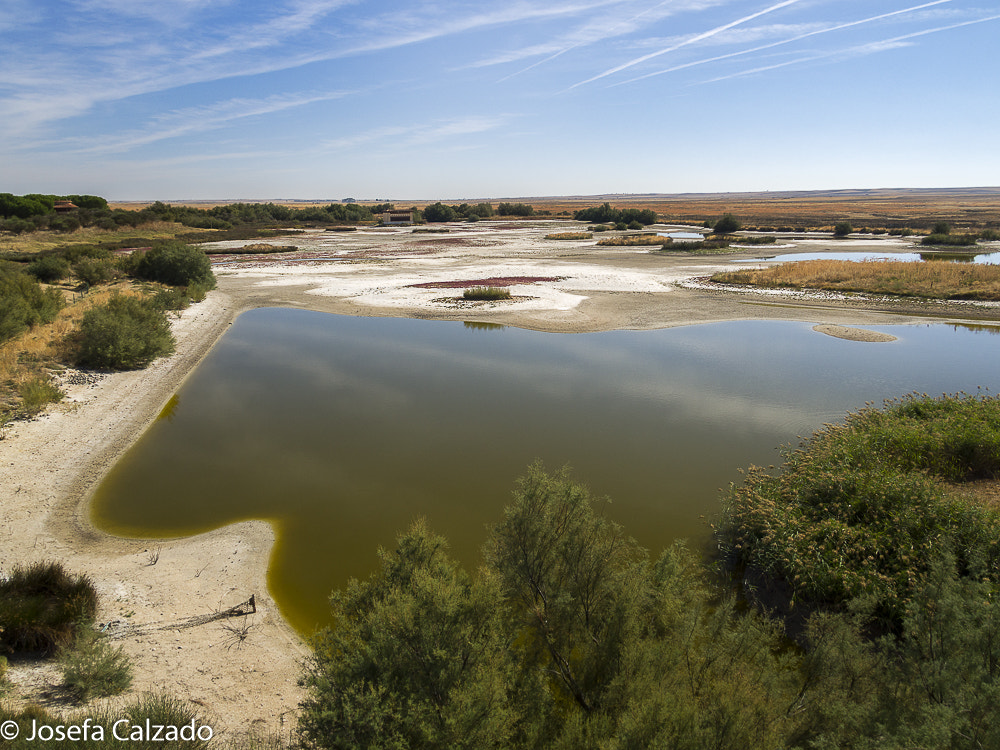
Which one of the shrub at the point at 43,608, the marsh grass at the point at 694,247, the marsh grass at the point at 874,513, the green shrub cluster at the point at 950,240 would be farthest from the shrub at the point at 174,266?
the green shrub cluster at the point at 950,240

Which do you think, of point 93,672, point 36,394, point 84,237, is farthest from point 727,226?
point 93,672

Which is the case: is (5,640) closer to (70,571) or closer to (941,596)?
(70,571)

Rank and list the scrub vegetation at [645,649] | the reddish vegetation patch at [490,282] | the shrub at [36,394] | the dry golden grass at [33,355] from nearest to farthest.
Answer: the scrub vegetation at [645,649] < the shrub at [36,394] < the dry golden grass at [33,355] < the reddish vegetation patch at [490,282]

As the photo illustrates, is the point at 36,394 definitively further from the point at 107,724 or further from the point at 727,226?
the point at 727,226

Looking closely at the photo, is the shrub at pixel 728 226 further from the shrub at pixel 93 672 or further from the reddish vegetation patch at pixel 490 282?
the shrub at pixel 93 672

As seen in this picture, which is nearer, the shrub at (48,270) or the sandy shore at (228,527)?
the sandy shore at (228,527)

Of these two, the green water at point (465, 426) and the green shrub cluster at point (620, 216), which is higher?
the green shrub cluster at point (620, 216)

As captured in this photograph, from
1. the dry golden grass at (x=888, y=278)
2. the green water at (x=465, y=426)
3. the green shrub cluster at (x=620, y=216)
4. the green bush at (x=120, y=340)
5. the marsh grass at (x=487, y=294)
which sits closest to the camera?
the green water at (x=465, y=426)

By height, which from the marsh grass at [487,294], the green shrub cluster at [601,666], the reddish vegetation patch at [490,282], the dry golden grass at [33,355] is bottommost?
the green shrub cluster at [601,666]
